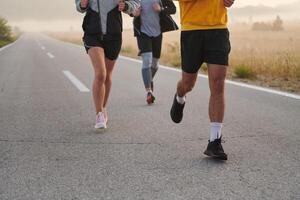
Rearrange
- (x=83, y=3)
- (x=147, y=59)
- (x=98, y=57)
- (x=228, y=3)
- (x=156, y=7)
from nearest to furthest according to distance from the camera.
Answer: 1. (x=228, y=3)
2. (x=83, y=3)
3. (x=98, y=57)
4. (x=156, y=7)
5. (x=147, y=59)

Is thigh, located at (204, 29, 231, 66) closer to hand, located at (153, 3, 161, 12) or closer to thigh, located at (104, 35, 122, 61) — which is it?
thigh, located at (104, 35, 122, 61)

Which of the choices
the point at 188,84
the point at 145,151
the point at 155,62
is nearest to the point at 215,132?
the point at 188,84

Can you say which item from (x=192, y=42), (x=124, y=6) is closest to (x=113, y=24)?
(x=124, y=6)

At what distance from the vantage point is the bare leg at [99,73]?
479 cm

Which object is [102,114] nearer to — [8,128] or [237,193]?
[8,128]

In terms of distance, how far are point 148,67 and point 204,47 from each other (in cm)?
306

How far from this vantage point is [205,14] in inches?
149

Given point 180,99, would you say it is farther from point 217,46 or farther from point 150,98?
Result: point 150,98

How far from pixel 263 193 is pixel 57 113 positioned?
381 cm

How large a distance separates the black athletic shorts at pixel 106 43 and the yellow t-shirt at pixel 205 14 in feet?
3.96

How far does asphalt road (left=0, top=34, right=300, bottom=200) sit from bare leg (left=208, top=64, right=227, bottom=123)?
38 centimetres

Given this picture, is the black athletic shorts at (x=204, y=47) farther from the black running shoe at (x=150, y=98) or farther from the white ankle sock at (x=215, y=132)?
the black running shoe at (x=150, y=98)

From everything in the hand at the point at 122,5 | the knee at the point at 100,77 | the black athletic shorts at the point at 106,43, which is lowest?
the knee at the point at 100,77

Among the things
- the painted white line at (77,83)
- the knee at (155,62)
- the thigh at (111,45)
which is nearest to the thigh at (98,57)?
the thigh at (111,45)
